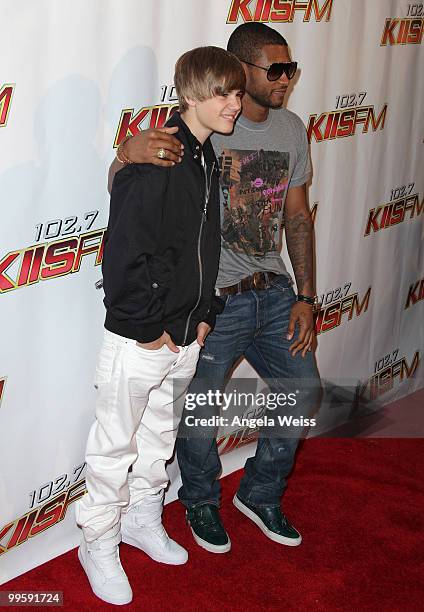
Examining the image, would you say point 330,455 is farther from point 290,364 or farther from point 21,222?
point 21,222

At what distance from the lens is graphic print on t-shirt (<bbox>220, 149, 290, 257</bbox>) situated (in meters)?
3.22

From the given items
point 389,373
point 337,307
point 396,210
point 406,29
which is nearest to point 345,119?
point 406,29

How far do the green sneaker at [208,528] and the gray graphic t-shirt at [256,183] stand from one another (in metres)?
1.00

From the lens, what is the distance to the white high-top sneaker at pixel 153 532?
11.2 feet

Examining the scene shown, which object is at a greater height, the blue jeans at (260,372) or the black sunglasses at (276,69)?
the black sunglasses at (276,69)

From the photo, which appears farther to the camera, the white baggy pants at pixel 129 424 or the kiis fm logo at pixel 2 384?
the kiis fm logo at pixel 2 384

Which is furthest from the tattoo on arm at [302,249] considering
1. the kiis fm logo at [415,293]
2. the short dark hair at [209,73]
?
the kiis fm logo at [415,293]

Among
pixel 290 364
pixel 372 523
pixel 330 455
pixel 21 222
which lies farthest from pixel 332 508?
pixel 21 222

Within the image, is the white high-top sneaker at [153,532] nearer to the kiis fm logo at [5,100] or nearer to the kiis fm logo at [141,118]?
the kiis fm logo at [141,118]

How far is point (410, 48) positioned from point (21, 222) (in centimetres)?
271

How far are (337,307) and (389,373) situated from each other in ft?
2.70

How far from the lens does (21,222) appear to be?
3.00 m

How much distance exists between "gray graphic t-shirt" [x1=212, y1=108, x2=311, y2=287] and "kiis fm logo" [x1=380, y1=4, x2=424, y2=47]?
4.71 feet

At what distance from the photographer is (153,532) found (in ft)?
→ 11.2
